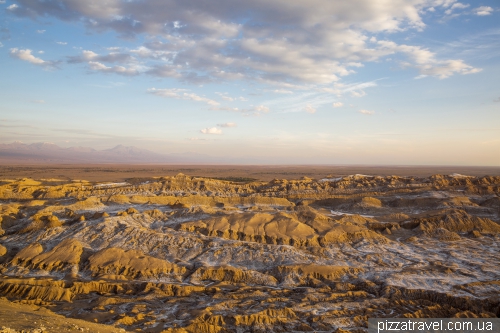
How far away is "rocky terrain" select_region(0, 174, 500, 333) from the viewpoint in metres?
11.7

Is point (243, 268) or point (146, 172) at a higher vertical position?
point (146, 172)

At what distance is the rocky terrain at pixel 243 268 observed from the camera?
11664mm

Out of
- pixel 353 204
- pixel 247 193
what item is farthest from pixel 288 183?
pixel 353 204

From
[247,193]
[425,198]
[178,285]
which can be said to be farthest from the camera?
[247,193]

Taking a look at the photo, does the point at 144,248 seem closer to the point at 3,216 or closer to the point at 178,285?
the point at 178,285

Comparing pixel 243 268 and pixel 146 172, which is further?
pixel 146 172

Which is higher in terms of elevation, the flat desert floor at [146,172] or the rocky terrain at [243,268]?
the flat desert floor at [146,172]

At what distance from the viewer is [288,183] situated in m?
43.7

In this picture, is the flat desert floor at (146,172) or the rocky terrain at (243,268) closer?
the rocky terrain at (243,268)

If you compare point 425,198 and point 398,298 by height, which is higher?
point 425,198

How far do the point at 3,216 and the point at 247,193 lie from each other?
923 inches

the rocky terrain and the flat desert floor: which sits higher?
the flat desert floor

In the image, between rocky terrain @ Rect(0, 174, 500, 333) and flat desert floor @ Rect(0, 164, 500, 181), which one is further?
flat desert floor @ Rect(0, 164, 500, 181)

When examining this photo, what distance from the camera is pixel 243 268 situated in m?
16.1
